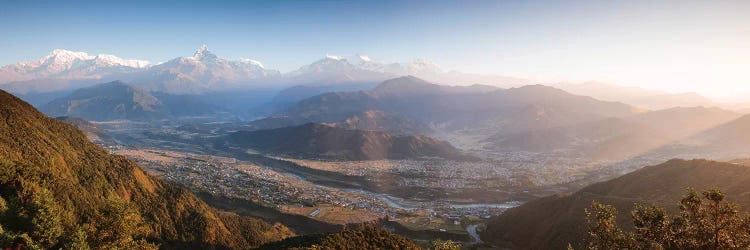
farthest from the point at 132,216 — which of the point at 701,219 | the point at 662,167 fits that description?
the point at 662,167

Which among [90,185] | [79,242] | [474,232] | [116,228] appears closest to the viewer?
[79,242]

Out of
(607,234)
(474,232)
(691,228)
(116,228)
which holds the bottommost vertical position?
(474,232)

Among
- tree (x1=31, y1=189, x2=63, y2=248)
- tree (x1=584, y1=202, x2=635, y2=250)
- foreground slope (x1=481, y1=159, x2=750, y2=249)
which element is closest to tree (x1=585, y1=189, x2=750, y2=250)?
tree (x1=584, y1=202, x2=635, y2=250)

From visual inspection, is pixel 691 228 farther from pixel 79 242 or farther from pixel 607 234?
pixel 79 242

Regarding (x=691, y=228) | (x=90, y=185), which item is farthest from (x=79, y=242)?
(x=691, y=228)

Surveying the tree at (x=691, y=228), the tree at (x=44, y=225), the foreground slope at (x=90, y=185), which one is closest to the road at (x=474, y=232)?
the foreground slope at (x=90, y=185)

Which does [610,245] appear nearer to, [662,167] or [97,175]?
[97,175]

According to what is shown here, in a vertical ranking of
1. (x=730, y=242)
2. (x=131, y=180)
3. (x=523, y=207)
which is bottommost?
(x=523, y=207)
